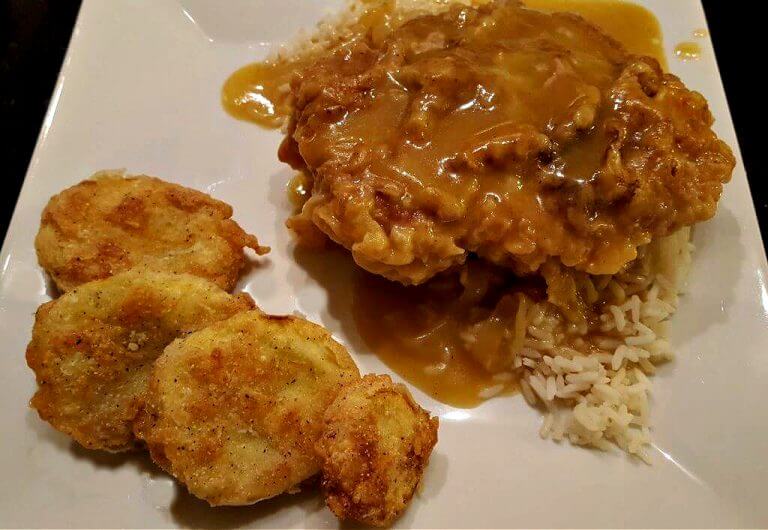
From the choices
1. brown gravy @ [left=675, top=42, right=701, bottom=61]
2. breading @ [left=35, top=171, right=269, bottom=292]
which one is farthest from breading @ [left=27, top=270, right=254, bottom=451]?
brown gravy @ [left=675, top=42, right=701, bottom=61]

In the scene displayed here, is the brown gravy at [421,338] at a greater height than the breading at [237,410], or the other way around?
the breading at [237,410]

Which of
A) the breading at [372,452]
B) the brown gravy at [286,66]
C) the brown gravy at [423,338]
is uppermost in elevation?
the brown gravy at [286,66]

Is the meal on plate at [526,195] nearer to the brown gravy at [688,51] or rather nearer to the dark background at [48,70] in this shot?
the brown gravy at [688,51]

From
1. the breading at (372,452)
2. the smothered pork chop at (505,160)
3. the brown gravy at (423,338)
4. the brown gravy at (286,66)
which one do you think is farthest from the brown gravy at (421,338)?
the brown gravy at (286,66)

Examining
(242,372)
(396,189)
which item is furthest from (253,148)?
(242,372)

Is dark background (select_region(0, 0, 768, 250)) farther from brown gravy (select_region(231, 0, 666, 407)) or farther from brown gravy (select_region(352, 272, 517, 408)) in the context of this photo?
brown gravy (select_region(352, 272, 517, 408))

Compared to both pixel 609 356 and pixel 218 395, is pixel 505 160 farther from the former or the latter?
pixel 218 395

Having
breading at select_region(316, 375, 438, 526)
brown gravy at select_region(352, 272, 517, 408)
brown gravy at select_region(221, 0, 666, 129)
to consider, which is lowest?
brown gravy at select_region(352, 272, 517, 408)
